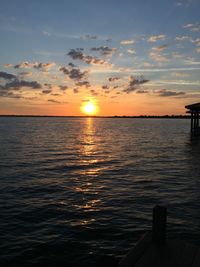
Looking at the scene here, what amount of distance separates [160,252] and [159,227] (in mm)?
650

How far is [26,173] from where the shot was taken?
76.3 ft

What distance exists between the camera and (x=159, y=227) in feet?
26.6

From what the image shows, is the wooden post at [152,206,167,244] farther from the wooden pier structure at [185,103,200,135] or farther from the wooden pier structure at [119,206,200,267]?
the wooden pier structure at [185,103,200,135]

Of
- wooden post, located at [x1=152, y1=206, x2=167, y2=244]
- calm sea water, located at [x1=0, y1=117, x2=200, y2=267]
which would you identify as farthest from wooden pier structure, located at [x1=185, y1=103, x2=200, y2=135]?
wooden post, located at [x1=152, y1=206, x2=167, y2=244]

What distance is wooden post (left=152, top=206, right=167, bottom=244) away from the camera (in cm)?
805

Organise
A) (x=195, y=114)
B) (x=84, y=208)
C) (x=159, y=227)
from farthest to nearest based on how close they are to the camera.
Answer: (x=195, y=114) → (x=84, y=208) → (x=159, y=227)

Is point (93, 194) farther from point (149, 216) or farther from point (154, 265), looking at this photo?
point (154, 265)

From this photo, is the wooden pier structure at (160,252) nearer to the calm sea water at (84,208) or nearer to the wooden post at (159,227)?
the wooden post at (159,227)

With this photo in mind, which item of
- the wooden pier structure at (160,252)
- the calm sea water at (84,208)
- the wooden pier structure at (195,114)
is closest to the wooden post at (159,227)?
the wooden pier structure at (160,252)

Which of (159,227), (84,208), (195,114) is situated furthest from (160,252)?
(195,114)

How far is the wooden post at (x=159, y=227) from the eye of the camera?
8.05 meters

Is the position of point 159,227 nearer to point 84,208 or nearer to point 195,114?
→ point 84,208

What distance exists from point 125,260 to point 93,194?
10.3 metres

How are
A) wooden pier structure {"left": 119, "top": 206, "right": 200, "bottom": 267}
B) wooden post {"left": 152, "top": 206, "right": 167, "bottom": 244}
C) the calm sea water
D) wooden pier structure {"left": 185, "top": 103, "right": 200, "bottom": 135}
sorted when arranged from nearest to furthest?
wooden pier structure {"left": 119, "top": 206, "right": 200, "bottom": 267} → wooden post {"left": 152, "top": 206, "right": 167, "bottom": 244} → the calm sea water → wooden pier structure {"left": 185, "top": 103, "right": 200, "bottom": 135}
